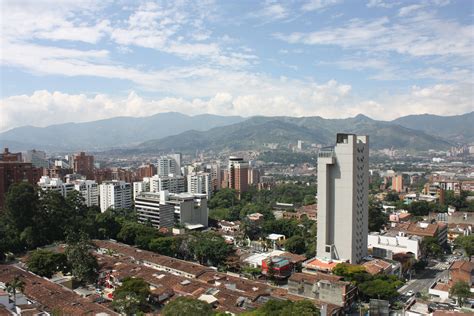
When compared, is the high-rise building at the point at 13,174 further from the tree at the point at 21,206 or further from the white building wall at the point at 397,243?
the white building wall at the point at 397,243

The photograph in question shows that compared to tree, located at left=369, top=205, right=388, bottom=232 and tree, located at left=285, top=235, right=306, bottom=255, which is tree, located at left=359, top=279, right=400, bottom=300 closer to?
tree, located at left=285, top=235, right=306, bottom=255

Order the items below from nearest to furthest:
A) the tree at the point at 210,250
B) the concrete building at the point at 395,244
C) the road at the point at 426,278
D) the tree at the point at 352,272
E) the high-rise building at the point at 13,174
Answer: the tree at the point at 352,272 → the road at the point at 426,278 → the tree at the point at 210,250 → the concrete building at the point at 395,244 → the high-rise building at the point at 13,174

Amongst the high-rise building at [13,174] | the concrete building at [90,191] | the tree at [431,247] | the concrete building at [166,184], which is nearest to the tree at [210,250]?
the tree at [431,247]

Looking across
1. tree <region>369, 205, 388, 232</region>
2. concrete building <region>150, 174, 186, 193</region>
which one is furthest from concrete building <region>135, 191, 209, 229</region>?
tree <region>369, 205, 388, 232</region>

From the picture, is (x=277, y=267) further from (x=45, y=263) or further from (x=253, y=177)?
(x=253, y=177)

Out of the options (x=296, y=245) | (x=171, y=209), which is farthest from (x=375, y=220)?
(x=171, y=209)
